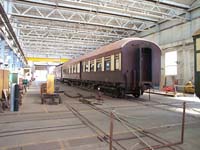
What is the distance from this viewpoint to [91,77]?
16.1 metres

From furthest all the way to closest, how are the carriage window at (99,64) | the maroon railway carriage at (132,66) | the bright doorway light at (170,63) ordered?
the bright doorway light at (170,63) → the carriage window at (99,64) → the maroon railway carriage at (132,66)

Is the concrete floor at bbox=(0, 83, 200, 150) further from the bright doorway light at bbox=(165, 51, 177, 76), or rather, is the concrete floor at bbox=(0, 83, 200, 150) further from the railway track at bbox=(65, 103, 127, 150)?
the bright doorway light at bbox=(165, 51, 177, 76)

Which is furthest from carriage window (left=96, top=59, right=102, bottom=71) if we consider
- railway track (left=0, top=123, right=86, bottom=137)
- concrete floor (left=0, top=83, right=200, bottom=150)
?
railway track (left=0, top=123, right=86, bottom=137)

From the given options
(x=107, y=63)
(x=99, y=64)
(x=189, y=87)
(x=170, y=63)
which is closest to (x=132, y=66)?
(x=107, y=63)

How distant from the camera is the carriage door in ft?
37.8

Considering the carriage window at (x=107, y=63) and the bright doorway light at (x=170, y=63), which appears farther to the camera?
the bright doorway light at (x=170, y=63)

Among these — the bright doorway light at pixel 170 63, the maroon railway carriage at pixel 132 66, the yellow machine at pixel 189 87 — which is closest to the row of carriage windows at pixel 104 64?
the maroon railway carriage at pixel 132 66

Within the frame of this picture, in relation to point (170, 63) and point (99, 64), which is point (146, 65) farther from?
point (170, 63)

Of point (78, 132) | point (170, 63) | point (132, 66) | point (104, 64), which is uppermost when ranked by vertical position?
point (170, 63)

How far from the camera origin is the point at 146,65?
11766 millimetres

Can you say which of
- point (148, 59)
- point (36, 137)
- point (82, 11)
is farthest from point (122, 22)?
point (36, 137)

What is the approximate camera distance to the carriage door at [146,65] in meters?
11.5

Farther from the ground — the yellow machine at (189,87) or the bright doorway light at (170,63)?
the bright doorway light at (170,63)

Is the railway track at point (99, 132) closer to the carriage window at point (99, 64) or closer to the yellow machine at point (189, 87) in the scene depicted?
the carriage window at point (99, 64)
